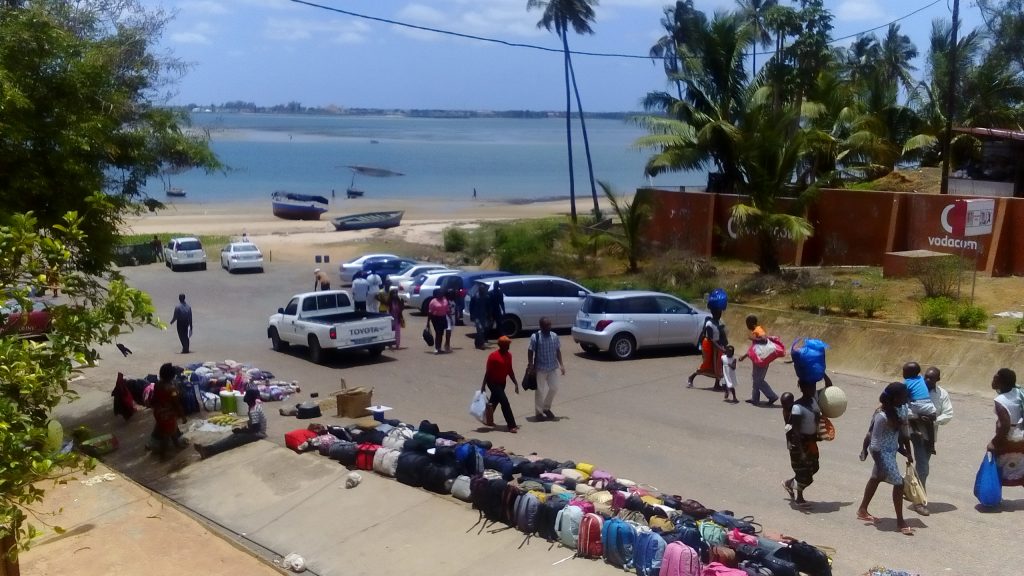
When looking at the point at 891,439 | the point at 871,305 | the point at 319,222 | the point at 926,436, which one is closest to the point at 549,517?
the point at 891,439

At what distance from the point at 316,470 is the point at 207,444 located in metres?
2.35

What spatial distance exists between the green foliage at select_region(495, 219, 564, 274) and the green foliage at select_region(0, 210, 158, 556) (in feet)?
79.9

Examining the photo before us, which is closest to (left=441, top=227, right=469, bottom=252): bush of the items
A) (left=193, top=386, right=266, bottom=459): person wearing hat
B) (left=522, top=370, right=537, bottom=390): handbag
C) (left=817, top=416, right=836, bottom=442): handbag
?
(left=522, top=370, right=537, bottom=390): handbag

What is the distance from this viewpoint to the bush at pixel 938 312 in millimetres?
18234

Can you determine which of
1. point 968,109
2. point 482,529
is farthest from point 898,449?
point 968,109

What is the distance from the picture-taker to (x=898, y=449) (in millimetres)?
9297

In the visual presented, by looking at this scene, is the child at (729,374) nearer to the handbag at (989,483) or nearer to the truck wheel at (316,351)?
the handbag at (989,483)

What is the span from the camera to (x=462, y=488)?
11.4 m

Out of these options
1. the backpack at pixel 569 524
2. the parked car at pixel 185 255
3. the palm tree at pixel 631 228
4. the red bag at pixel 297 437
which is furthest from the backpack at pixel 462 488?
the parked car at pixel 185 255

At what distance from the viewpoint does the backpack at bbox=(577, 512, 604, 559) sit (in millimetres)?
9367

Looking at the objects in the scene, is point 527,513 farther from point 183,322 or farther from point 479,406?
point 183,322

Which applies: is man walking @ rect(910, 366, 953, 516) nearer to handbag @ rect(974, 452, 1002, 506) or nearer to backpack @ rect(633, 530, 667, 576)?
handbag @ rect(974, 452, 1002, 506)

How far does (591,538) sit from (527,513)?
959 millimetres

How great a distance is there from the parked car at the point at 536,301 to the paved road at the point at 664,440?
0.71m
